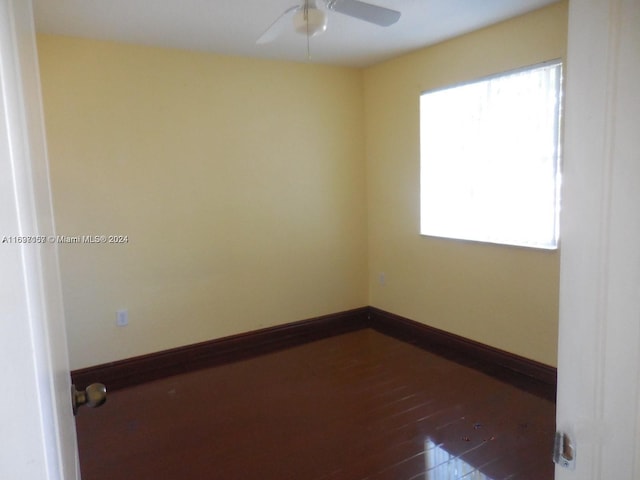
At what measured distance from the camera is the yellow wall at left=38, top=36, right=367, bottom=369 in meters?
3.00

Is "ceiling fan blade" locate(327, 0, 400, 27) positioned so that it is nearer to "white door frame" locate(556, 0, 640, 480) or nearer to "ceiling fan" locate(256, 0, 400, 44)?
"ceiling fan" locate(256, 0, 400, 44)

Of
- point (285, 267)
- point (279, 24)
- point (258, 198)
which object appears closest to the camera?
point (279, 24)

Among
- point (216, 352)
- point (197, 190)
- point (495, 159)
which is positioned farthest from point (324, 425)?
point (495, 159)

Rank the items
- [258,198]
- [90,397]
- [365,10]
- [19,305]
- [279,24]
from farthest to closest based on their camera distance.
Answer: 1. [258,198]
2. [279,24]
3. [365,10]
4. [90,397]
5. [19,305]

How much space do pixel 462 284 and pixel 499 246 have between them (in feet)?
1.54

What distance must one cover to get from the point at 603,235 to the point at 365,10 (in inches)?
72.3

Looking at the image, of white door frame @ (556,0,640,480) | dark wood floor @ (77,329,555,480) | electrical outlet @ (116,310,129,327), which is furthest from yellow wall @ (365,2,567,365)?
white door frame @ (556,0,640,480)

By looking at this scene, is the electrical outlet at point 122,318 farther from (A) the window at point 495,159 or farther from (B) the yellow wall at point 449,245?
(A) the window at point 495,159

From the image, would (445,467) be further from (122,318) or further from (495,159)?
(122,318)

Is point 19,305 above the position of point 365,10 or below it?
below

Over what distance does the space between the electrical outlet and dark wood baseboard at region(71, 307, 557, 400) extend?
27 cm

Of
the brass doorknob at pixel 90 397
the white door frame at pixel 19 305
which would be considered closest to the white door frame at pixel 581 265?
the white door frame at pixel 19 305

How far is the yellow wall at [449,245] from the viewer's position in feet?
9.41

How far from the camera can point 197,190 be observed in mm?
3424
